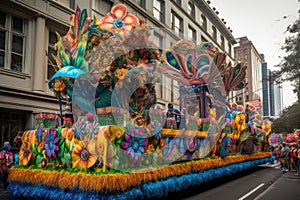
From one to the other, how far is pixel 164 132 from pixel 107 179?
2354 mm

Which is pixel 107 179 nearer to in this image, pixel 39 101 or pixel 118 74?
Answer: pixel 118 74

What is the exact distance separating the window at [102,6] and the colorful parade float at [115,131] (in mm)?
7564

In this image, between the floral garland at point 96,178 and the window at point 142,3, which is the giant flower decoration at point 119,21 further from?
the window at point 142,3

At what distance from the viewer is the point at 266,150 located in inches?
617

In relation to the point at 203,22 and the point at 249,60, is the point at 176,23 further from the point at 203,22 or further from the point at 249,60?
the point at 249,60

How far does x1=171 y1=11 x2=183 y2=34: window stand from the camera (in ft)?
70.4

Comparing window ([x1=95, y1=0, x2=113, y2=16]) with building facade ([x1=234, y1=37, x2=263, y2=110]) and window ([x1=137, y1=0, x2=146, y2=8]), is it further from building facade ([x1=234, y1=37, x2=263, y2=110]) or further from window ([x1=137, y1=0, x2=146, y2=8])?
building facade ([x1=234, y1=37, x2=263, y2=110])

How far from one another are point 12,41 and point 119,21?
22.1 ft

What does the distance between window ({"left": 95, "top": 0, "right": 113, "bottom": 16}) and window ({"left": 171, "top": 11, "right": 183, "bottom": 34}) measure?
5990mm

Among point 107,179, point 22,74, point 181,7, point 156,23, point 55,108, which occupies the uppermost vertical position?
point 181,7

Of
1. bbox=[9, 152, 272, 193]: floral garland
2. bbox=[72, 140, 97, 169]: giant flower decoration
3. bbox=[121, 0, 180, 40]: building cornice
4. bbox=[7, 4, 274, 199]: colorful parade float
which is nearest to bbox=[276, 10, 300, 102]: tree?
bbox=[7, 4, 274, 199]: colorful parade float

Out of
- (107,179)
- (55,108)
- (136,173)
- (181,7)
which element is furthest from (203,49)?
(181,7)

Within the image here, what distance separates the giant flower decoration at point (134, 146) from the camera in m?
6.22

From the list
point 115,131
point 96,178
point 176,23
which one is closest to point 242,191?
point 115,131
